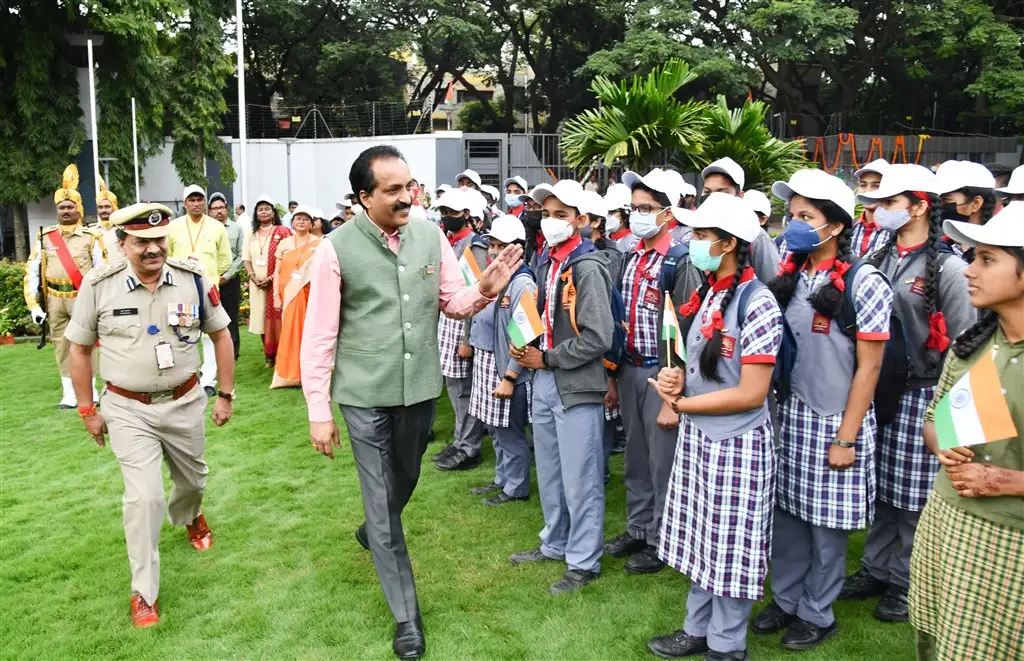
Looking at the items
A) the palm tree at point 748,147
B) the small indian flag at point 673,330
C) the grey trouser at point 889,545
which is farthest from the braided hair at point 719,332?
the palm tree at point 748,147

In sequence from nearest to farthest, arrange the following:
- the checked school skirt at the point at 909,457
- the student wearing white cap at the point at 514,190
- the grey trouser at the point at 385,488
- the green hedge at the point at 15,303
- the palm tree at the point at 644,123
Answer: the grey trouser at the point at 385,488 < the checked school skirt at the point at 909,457 < the palm tree at the point at 644,123 < the student wearing white cap at the point at 514,190 < the green hedge at the point at 15,303

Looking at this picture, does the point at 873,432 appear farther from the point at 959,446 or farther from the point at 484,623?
the point at 484,623

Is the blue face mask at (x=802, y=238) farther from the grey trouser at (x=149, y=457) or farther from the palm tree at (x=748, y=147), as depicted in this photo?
the palm tree at (x=748, y=147)

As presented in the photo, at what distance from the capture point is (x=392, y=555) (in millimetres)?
4039

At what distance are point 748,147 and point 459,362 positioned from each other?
3.39 meters

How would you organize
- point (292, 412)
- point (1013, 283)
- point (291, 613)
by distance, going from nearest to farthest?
point (1013, 283) < point (291, 613) < point (292, 412)

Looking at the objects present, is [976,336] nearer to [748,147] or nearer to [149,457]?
[149,457]

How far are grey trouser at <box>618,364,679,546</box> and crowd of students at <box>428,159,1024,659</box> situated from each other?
0.04 feet

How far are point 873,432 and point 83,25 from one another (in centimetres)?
2450

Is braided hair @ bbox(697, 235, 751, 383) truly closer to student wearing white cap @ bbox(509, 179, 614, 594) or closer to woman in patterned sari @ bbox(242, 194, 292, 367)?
student wearing white cap @ bbox(509, 179, 614, 594)

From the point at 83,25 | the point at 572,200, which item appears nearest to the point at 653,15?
the point at 83,25

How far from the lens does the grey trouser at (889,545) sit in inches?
167

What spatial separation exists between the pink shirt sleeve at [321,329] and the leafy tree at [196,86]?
23201 mm

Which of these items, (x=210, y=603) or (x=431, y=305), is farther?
(x=210, y=603)
